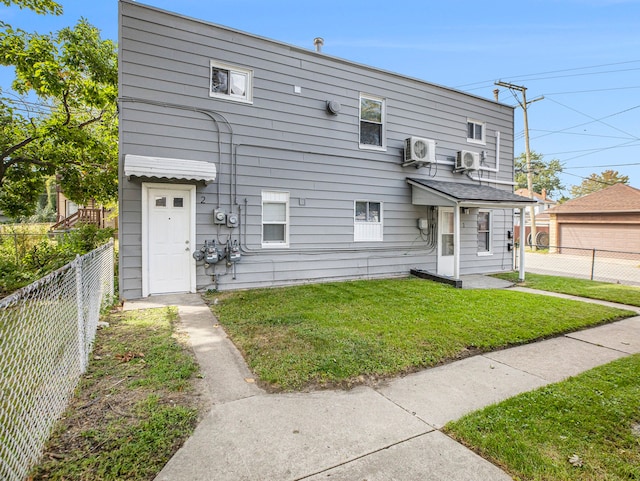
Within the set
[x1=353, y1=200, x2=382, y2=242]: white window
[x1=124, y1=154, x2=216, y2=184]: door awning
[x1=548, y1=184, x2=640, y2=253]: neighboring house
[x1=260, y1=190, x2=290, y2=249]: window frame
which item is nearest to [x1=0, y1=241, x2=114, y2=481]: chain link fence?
[x1=124, y1=154, x2=216, y2=184]: door awning

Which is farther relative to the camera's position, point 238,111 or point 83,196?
point 83,196

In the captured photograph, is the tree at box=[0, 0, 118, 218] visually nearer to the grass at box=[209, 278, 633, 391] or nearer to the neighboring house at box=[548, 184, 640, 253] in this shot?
the grass at box=[209, 278, 633, 391]

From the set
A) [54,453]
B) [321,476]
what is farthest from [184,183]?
[321,476]

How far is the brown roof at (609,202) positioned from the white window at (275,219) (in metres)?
19.6

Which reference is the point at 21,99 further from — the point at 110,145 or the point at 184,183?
the point at 184,183

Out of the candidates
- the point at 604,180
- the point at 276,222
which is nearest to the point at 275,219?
the point at 276,222

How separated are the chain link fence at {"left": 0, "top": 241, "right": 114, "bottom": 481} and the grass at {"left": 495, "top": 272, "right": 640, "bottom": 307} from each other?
30.1 ft

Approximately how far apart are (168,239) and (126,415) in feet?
14.6

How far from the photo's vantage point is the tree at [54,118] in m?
7.36

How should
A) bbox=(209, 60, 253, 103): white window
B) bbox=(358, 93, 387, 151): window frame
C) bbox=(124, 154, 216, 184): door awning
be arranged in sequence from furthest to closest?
bbox=(358, 93, 387, 151): window frame → bbox=(209, 60, 253, 103): white window → bbox=(124, 154, 216, 184): door awning

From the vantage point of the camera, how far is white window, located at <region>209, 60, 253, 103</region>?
6.89 meters

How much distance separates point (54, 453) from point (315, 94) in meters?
7.78

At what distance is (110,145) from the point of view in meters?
9.82

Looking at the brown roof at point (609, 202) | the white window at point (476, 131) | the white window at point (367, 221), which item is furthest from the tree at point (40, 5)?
the brown roof at point (609, 202)
